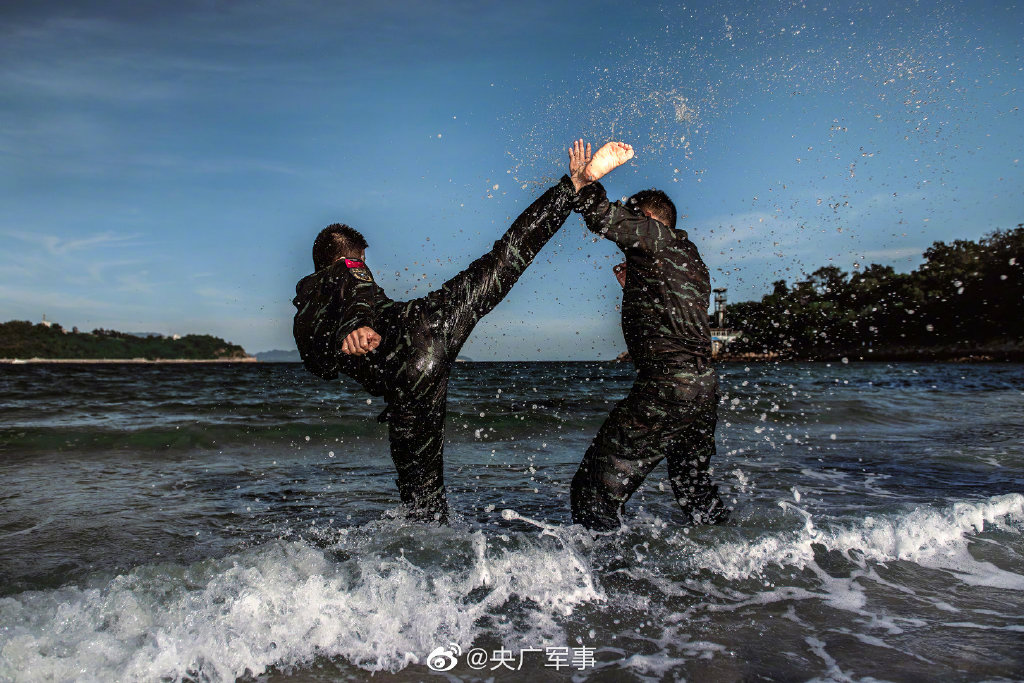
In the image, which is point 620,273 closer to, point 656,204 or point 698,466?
point 656,204

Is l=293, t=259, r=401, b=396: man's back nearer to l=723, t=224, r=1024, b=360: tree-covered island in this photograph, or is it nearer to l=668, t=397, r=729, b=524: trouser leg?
l=668, t=397, r=729, b=524: trouser leg

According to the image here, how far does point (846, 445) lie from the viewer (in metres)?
8.72

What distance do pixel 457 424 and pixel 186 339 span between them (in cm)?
20002

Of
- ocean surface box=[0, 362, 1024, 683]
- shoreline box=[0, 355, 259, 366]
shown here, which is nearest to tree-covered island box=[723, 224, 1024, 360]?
ocean surface box=[0, 362, 1024, 683]

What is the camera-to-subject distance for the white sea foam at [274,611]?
256 cm

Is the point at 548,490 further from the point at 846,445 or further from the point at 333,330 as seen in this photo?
Answer: the point at 846,445

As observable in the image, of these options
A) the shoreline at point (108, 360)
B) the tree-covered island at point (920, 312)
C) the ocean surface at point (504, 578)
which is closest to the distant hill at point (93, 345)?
the shoreline at point (108, 360)

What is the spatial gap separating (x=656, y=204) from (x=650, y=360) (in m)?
0.98

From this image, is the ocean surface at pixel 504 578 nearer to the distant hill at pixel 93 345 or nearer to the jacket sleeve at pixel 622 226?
the jacket sleeve at pixel 622 226

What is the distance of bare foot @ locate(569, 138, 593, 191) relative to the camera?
3705 mm

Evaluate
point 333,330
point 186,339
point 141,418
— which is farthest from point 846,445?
point 186,339

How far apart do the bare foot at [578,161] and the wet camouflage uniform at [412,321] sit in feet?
Result: 0.20

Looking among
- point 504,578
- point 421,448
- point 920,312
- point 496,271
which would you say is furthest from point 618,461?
point 920,312

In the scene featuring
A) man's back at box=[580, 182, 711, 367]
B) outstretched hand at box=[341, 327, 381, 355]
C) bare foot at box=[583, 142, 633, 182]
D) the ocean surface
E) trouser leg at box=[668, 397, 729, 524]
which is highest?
bare foot at box=[583, 142, 633, 182]
